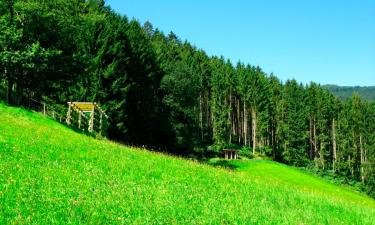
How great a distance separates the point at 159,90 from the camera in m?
90.3

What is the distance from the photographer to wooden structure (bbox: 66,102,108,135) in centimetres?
4381

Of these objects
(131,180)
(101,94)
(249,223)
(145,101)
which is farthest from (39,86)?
(249,223)

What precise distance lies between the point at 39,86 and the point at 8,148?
111 feet

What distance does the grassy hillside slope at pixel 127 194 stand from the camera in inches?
427

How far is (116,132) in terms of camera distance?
64938mm

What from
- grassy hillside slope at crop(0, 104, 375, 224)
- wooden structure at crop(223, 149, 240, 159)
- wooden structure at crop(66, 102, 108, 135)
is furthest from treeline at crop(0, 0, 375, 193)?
grassy hillside slope at crop(0, 104, 375, 224)

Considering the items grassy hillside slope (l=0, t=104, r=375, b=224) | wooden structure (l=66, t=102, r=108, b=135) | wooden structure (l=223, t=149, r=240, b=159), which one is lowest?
wooden structure (l=223, t=149, r=240, b=159)

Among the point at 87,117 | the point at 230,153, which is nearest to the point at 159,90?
the point at 230,153

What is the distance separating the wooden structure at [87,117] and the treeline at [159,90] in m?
4.89

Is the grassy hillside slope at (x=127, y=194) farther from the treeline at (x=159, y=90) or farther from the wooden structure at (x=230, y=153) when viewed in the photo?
the wooden structure at (x=230, y=153)

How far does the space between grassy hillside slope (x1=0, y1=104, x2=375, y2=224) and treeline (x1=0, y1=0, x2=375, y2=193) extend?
2683 cm

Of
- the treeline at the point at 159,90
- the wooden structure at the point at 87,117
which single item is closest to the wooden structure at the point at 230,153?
the treeline at the point at 159,90

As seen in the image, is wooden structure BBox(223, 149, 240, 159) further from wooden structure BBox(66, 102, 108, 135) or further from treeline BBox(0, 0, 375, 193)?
wooden structure BBox(66, 102, 108, 135)

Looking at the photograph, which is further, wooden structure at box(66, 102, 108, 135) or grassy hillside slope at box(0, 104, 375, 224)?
wooden structure at box(66, 102, 108, 135)
